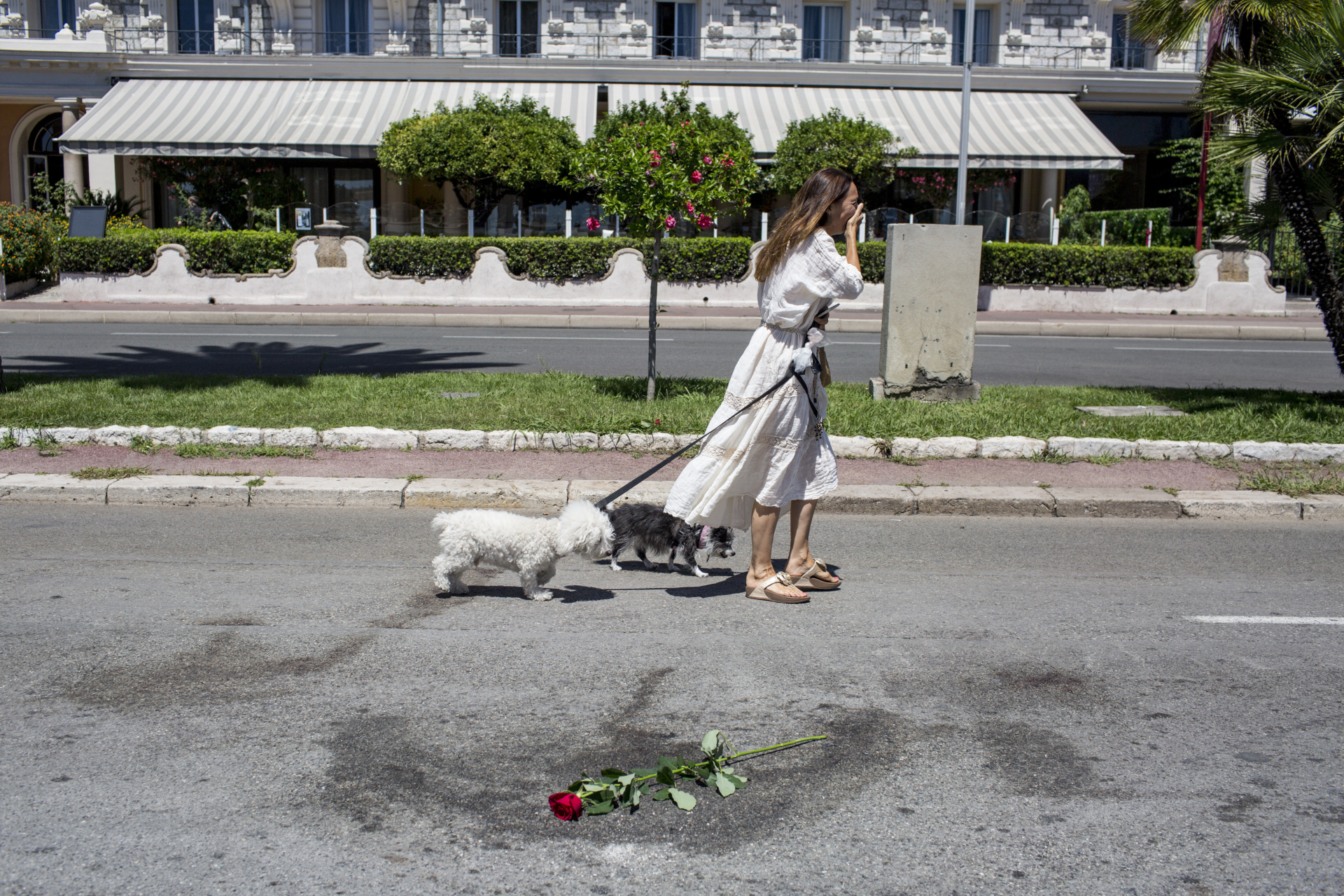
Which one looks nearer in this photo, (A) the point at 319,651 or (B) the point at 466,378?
(A) the point at 319,651

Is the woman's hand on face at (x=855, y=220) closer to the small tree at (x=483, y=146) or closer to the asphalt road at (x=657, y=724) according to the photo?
the asphalt road at (x=657, y=724)

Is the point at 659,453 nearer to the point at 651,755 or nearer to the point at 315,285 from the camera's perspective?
the point at 651,755

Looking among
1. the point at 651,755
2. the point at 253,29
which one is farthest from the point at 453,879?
the point at 253,29

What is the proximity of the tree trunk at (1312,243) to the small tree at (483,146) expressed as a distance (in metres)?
16.1

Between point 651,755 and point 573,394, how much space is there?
6.87 meters

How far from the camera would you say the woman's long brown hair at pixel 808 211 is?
4816 mm

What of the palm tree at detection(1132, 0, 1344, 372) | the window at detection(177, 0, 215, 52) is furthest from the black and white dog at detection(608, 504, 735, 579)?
the window at detection(177, 0, 215, 52)

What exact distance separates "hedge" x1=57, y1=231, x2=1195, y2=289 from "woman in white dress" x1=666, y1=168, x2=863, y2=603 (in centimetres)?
1805

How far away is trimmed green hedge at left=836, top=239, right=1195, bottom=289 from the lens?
Result: 917 inches

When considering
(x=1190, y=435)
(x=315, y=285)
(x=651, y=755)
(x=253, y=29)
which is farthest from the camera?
(x=253, y=29)

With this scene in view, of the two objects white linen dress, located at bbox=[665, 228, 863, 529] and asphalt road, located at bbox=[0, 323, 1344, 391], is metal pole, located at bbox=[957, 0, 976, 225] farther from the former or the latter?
white linen dress, located at bbox=[665, 228, 863, 529]

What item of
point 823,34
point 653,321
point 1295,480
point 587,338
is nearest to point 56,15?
point 823,34

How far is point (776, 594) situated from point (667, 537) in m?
0.77

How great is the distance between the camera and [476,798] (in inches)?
130
